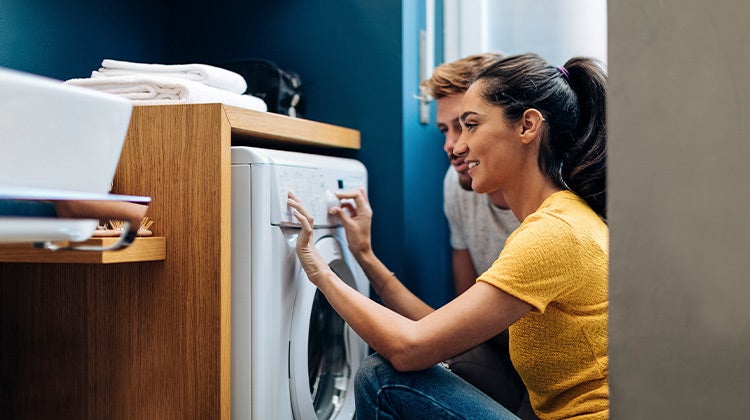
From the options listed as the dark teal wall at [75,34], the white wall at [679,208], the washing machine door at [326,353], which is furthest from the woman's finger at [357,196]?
the white wall at [679,208]

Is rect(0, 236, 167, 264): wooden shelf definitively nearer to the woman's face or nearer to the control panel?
the control panel

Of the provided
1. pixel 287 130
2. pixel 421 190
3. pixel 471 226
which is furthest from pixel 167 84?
pixel 471 226

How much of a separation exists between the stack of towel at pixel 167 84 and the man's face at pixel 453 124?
58 cm

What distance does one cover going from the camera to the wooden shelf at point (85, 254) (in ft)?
4.06

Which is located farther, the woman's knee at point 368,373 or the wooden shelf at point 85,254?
the woman's knee at point 368,373

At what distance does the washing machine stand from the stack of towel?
145 millimetres

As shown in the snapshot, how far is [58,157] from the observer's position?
2.51 feet

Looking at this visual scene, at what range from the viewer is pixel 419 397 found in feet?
4.33

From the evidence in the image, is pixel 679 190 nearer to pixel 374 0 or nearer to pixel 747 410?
pixel 747 410

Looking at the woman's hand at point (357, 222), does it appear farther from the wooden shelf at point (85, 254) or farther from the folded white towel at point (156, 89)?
the wooden shelf at point (85, 254)

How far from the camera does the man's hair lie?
1981 mm

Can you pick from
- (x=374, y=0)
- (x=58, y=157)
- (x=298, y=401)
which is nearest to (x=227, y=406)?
(x=298, y=401)

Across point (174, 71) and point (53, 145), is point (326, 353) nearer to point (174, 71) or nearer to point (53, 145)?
point (174, 71)

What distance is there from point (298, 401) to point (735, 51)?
4.02ft
